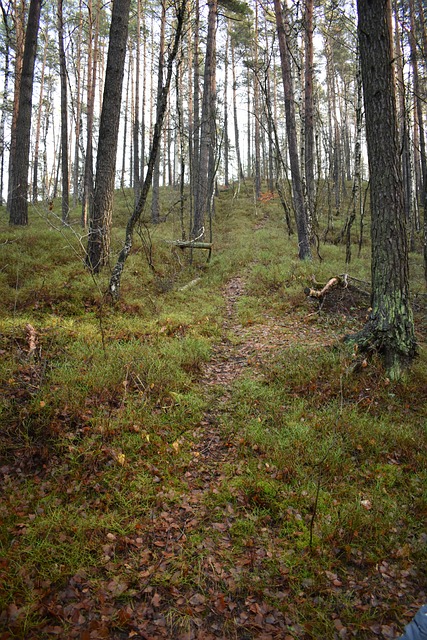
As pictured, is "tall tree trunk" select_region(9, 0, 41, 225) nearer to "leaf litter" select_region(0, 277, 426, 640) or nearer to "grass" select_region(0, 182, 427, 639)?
"grass" select_region(0, 182, 427, 639)

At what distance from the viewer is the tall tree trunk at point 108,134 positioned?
821 centimetres

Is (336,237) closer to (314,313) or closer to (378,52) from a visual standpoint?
(314,313)

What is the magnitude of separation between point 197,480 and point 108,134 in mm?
8043

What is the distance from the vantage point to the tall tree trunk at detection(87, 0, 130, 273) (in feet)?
26.9

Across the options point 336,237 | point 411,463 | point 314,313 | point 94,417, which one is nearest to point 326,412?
point 411,463

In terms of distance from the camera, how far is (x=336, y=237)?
18188 mm

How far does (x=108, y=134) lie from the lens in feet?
27.7

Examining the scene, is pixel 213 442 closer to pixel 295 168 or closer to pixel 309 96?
pixel 295 168

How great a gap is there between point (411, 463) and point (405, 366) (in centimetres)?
183

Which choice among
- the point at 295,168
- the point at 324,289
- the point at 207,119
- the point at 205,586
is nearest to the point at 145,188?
the point at 324,289

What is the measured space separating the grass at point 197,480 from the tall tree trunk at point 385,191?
55cm

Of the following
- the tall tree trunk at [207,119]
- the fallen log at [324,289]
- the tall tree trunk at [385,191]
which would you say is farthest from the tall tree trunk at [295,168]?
the tall tree trunk at [385,191]

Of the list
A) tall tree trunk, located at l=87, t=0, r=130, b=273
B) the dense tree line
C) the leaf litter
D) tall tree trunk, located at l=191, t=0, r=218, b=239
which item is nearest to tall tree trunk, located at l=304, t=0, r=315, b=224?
the dense tree line

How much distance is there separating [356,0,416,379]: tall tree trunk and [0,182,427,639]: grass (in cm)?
55
